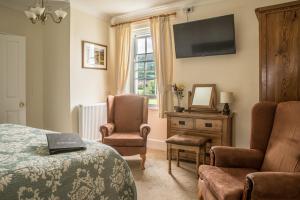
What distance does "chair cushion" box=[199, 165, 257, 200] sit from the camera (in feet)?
4.90

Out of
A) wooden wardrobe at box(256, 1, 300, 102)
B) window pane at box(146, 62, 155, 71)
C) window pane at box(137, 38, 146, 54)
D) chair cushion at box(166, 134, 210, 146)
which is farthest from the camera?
window pane at box(137, 38, 146, 54)

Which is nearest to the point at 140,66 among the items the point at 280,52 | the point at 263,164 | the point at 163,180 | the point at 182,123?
the point at 182,123

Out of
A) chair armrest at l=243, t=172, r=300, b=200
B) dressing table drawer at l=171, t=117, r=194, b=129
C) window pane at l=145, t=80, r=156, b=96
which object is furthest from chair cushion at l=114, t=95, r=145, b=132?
chair armrest at l=243, t=172, r=300, b=200

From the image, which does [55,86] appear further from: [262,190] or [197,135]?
[262,190]

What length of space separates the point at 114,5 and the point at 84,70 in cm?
130

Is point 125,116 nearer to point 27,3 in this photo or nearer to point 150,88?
point 150,88

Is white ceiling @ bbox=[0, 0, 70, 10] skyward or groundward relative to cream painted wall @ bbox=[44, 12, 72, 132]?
skyward

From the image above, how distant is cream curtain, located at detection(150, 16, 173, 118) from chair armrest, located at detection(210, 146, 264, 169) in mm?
1998

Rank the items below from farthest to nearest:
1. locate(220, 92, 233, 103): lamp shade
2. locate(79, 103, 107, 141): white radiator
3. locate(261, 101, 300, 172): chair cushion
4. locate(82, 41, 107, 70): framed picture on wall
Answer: locate(82, 41, 107, 70): framed picture on wall, locate(79, 103, 107, 141): white radiator, locate(220, 92, 233, 103): lamp shade, locate(261, 101, 300, 172): chair cushion

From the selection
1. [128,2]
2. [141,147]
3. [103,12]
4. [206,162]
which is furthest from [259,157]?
[103,12]

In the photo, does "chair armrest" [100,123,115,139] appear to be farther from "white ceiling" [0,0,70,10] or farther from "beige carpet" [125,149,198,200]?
"white ceiling" [0,0,70,10]

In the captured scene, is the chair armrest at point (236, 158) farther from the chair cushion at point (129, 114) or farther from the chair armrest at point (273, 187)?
the chair cushion at point (129, 114)

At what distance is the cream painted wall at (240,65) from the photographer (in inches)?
128

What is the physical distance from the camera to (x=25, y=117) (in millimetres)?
3836
